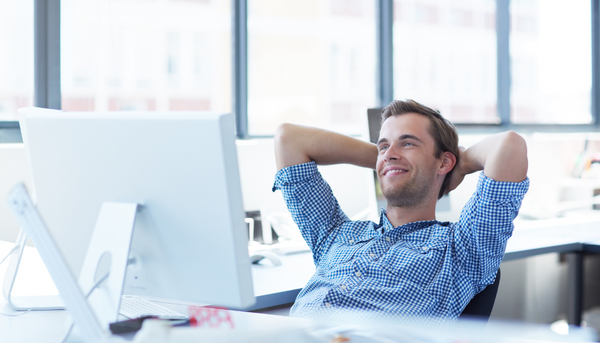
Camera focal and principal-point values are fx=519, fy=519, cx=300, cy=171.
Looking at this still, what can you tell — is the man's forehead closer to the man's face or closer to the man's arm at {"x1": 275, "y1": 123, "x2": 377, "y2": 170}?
the man's face

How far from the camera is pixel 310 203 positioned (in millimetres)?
1590

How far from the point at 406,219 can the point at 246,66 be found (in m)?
1.51

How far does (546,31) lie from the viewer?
4.04m

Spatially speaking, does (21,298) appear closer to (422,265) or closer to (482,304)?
(422,265)

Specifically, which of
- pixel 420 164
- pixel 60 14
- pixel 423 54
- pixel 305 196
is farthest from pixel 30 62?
pixel 423 54

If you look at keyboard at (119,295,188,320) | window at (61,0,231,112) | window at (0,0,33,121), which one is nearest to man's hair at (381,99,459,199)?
keyboard at (119,295,188,320)

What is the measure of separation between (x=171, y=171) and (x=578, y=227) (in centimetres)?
231

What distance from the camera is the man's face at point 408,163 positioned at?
1516 mm

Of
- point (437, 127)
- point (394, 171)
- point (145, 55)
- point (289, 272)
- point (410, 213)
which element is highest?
point (145, 55)

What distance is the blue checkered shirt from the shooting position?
4.42 ft

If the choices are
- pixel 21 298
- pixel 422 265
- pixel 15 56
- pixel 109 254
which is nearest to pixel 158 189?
pixel 109 254

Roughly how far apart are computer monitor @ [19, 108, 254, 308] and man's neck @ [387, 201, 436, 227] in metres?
0.82

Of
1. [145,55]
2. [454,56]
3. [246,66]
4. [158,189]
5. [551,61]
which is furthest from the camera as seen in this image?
[551,61]

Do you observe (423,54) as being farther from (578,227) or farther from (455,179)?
(455,179)
